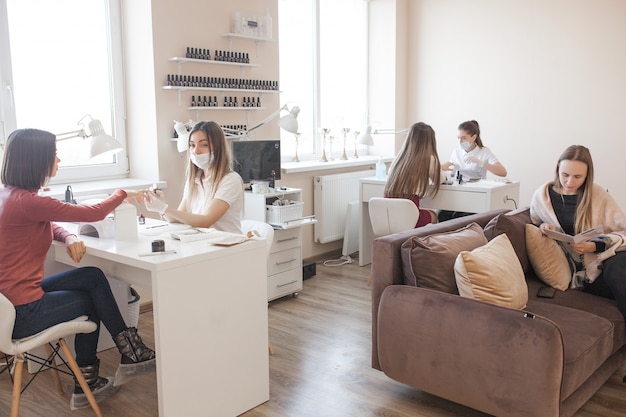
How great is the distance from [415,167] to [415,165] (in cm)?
1

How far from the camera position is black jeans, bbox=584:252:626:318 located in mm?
2791

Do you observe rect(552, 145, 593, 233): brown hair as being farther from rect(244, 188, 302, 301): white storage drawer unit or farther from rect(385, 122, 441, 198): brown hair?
rect(244, 188, 302, 301): white storage drawer unit

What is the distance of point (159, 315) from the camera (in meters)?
2.31

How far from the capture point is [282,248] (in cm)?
423

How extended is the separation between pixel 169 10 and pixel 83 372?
2.36 m

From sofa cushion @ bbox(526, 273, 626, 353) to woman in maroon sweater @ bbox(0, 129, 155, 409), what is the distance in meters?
1.89

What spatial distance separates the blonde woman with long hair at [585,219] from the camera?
9.71 feet

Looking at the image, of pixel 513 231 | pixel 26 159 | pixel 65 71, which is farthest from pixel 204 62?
pixel 513 231

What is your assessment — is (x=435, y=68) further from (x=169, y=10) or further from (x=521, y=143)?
(x=169, y=10)

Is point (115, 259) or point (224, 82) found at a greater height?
point (224, 82)

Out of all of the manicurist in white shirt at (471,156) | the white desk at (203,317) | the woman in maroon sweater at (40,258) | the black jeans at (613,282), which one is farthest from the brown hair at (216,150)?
the manicurist in white shirt at (471,156)

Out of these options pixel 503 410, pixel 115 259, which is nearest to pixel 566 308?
pixel 503 410

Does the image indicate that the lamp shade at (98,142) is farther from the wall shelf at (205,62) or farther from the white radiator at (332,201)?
the white radiator at (332,201)

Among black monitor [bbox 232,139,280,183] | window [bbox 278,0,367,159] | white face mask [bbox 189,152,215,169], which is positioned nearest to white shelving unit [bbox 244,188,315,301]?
black monitor [bbox 232,139,280,183]
